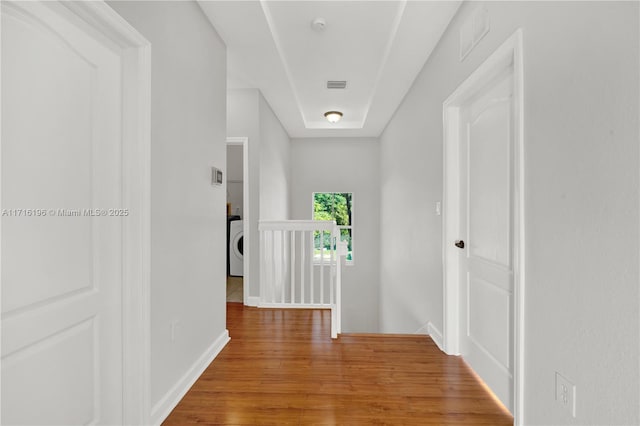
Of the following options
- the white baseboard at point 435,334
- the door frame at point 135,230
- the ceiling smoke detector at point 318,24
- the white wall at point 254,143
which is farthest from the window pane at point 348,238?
the door frame at point 135,230

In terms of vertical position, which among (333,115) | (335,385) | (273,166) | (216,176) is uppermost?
(333,115)

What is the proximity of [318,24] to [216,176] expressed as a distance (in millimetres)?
1490

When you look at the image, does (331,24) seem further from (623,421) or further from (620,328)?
(623,421)

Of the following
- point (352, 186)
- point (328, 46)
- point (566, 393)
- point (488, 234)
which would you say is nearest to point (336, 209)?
point (352, 186)

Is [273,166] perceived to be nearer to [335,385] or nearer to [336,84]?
[336,84]

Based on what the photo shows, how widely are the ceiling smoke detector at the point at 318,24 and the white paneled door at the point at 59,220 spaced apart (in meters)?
1.63

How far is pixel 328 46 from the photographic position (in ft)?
9.90

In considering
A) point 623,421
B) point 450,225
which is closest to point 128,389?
point 623,421

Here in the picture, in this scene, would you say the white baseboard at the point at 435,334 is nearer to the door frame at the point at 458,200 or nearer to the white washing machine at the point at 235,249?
the door frame at the point at 458,200

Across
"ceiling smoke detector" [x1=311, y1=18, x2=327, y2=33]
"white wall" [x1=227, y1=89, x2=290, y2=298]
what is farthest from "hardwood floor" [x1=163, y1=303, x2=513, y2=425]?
"ceiling smoke detector" [x1=311, y1=18, x2=327, y2=33]

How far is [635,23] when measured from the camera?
99cm

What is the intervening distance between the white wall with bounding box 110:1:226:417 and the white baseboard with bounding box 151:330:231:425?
18mm

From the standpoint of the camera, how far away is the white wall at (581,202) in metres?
1.02

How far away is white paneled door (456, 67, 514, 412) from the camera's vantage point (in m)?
1.82
